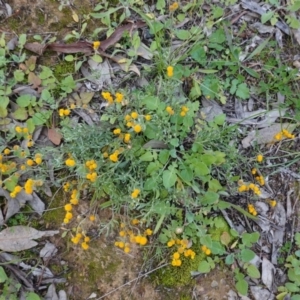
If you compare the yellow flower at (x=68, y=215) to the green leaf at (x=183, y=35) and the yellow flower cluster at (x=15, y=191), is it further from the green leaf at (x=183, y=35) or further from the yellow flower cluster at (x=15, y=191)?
the green leaf at (x=183, y=35)

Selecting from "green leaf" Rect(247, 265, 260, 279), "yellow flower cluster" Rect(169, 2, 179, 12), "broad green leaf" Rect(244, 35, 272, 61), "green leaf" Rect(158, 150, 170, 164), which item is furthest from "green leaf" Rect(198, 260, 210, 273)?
"yellow flower cluster" Rect(169, 2, 179, 12)

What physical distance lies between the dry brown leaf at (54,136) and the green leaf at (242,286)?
1.33m

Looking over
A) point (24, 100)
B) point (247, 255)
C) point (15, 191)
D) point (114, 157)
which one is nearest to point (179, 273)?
point (247, 255)

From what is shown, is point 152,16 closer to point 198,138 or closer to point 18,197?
point 198,138

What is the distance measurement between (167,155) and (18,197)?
881 millimetres

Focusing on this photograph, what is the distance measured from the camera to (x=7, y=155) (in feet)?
8.51

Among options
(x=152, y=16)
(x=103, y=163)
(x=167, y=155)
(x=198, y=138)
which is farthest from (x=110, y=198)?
(x=152, y=16)

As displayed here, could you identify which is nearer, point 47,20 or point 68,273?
point 68,273

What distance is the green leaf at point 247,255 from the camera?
105 inches

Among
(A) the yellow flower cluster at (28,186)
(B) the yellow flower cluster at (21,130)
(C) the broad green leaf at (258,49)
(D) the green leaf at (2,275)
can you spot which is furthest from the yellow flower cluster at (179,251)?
(C) the broad green leaf at (258,49)

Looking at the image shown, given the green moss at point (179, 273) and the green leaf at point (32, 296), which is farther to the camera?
the green moss at point (179, 273)

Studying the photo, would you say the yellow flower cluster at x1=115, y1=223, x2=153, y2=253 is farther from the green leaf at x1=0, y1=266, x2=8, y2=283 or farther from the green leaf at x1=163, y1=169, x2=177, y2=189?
the green leaf at x1=0, y1=266, x2=8, y2=283

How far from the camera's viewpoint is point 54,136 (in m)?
2.63

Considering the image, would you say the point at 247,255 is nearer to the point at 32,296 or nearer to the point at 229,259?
the point at 229,259
